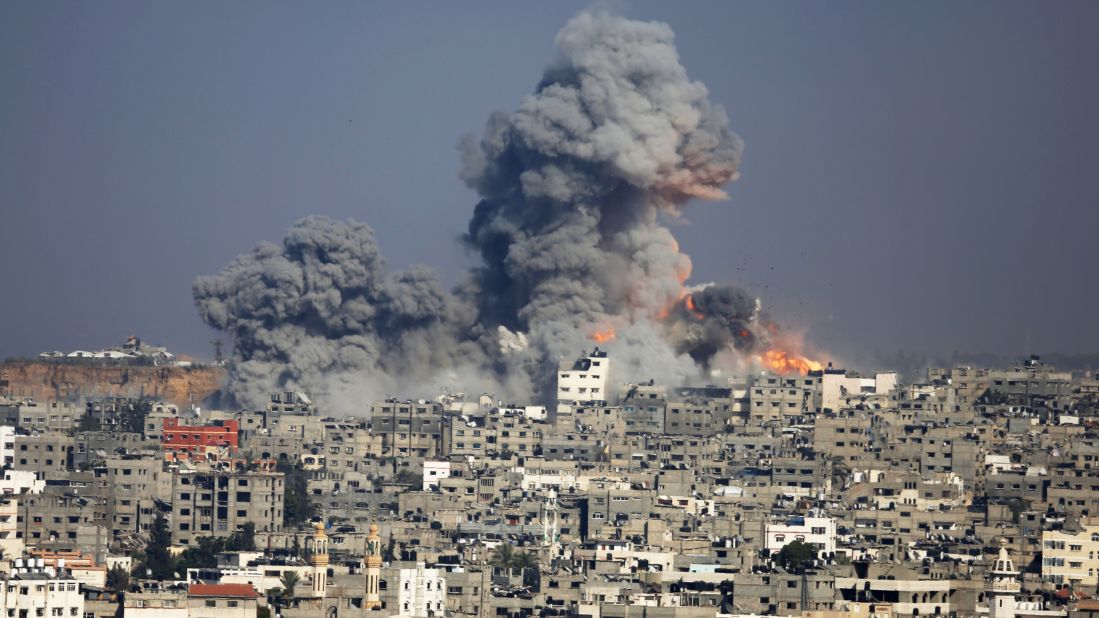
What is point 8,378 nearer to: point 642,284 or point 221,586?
point 642,284

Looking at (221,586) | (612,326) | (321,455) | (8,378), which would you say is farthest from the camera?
(8,378)

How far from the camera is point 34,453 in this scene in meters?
110

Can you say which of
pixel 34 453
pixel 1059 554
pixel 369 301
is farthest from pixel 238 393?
pixel 1059 554

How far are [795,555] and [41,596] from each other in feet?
77.0

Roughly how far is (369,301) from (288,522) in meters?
42.9

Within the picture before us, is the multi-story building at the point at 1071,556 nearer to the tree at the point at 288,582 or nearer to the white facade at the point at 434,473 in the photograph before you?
the tree at the point at 288,582

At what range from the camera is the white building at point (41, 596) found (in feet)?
225

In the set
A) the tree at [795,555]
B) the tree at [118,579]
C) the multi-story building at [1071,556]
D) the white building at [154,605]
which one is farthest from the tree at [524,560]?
the white building at [154,605]

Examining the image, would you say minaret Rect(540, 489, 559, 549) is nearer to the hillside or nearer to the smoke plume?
Answer: the smoke plume

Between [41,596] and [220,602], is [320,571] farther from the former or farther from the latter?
[41,596]

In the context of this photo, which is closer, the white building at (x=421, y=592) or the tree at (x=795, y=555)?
the white building at (x=421, y=592)

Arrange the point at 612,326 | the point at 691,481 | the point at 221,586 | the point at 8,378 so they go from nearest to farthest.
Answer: the point at 221,586 < the point at 691,481 < the point at 612,326 < the point at 8,378

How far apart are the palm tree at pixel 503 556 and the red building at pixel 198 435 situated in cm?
3038

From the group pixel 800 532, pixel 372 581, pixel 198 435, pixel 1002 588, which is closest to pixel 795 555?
pixel 800 532
